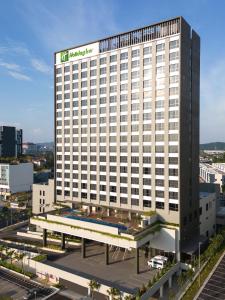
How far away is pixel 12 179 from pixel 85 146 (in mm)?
90937

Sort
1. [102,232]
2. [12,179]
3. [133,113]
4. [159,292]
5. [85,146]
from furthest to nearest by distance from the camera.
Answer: [12,179] → [85,146] → [133,113] → [102,232] → [159,292]

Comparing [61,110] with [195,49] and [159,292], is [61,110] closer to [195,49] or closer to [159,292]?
[195,49]

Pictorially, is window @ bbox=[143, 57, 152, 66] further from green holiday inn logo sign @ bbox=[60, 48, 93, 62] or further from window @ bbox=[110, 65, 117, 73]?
green holiday inn logo sign @ bbox=[60, 48, 93, 62]

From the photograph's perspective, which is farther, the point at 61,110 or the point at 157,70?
the point at 61,110

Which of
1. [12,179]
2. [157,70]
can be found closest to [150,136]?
[157,70]

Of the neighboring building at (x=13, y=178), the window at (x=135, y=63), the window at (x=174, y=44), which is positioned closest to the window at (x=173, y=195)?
the window at (x=135, y=63)

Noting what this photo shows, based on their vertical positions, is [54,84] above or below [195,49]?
below

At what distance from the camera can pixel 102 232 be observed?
64.6 metres

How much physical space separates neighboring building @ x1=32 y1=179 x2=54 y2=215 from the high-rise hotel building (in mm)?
6852

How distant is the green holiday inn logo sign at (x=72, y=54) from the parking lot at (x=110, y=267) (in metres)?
56.0

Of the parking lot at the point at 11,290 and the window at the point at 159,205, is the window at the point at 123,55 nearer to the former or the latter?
the window at the point at 159,205

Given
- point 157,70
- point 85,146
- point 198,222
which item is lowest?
point 198,222

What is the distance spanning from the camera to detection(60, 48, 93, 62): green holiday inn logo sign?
84.4 m

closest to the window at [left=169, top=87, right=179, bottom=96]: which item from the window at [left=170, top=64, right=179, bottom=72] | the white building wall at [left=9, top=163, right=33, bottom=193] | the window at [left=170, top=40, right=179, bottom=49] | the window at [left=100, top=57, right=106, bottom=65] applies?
the window at [left=170, top=64, right=179, bottom=72]
